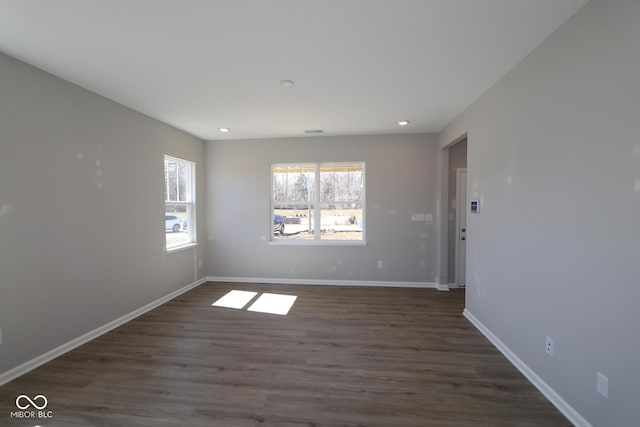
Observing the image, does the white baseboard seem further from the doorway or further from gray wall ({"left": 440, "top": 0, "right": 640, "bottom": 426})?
the doorway

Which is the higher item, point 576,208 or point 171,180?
point 171,180

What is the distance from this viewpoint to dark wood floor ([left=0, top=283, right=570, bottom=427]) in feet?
5.86

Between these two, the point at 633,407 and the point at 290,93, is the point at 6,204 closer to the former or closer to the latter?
the point at 290,93

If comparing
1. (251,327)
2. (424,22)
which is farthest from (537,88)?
(251,327)

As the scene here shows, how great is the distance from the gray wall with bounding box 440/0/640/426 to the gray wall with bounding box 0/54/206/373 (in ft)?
13.3

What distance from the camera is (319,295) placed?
4.19 metres

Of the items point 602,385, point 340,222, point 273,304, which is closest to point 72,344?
point 273,304

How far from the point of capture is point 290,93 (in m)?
2.87

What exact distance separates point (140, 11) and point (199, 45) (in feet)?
1.32

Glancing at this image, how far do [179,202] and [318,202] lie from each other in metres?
2.28

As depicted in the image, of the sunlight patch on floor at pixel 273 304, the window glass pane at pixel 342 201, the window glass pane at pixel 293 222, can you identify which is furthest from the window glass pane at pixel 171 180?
the window glass pane at pixel 342 201

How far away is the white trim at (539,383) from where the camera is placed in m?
1.71

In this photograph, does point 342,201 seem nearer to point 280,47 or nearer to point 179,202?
point 179,202

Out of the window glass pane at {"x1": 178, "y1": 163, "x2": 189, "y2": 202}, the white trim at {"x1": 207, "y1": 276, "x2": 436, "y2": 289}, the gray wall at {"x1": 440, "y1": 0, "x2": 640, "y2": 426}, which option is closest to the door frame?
the white trim at {"x1": 207, "y1": 276, "x2": 436, "y2": 289}
